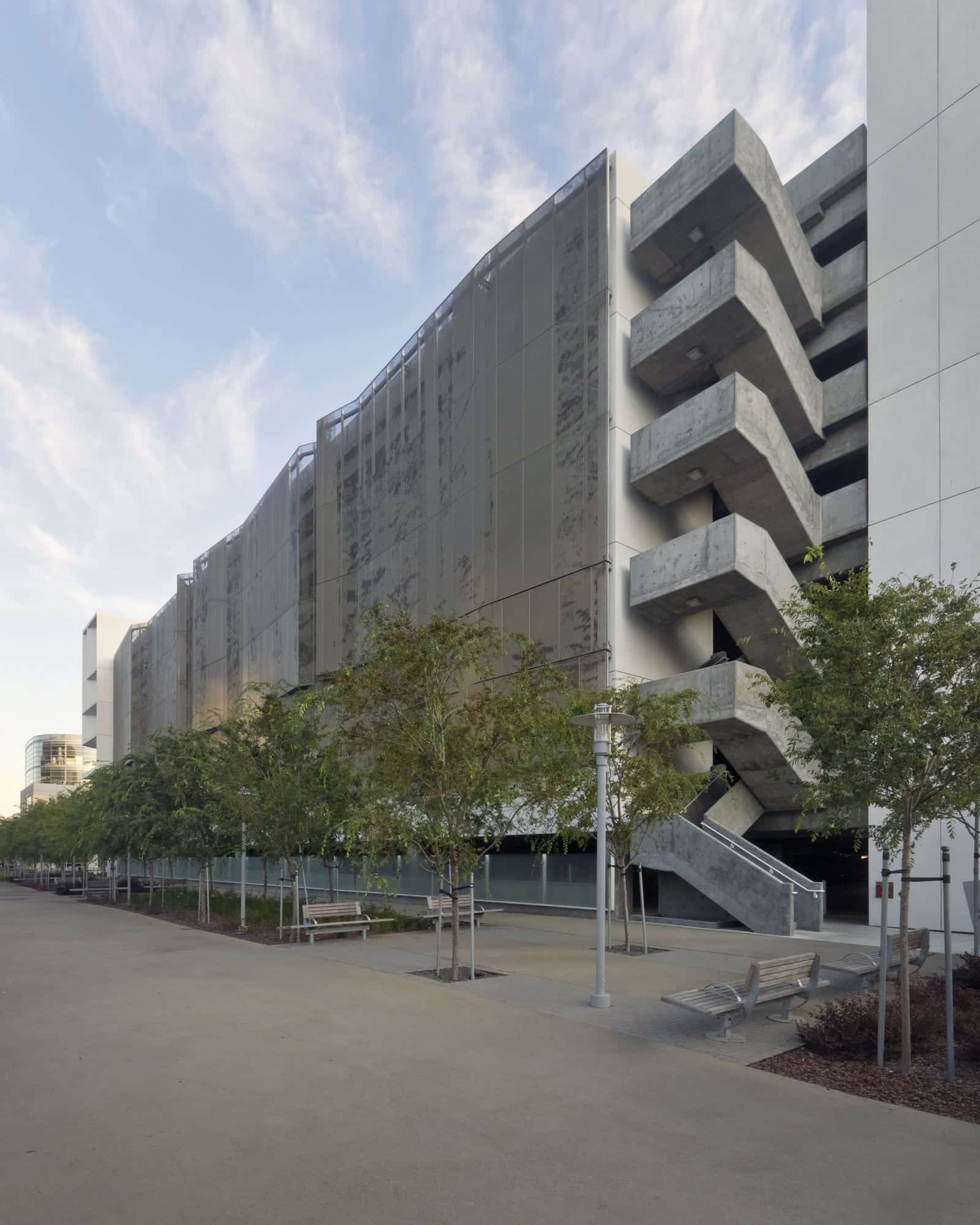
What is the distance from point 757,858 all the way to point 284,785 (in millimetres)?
11702

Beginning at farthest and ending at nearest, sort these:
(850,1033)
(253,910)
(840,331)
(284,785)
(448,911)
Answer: (840,331) < (253,910) < (448,911) < (284,785) < (850,1033)

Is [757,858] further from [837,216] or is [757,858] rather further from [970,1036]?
[837,216]

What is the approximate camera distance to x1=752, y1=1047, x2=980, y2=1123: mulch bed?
8156 millimetres

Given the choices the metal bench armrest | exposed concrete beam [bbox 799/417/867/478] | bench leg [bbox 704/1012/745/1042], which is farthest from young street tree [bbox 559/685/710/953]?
exposed concrete beam [bbox 799/417/867/478]

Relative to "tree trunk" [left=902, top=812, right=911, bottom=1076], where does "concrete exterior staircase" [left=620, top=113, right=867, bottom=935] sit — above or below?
above

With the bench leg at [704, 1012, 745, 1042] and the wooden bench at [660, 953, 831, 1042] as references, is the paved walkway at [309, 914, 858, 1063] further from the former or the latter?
the wooden bench at [660, 953, 831, 1042]

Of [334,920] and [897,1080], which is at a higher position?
[897,1080]

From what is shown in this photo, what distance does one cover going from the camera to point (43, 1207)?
596cm

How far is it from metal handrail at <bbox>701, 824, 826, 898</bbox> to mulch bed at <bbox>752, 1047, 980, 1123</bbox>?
12853 millimetres

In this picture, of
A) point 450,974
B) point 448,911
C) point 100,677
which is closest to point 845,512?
point 448,911

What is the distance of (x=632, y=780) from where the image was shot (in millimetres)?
18188

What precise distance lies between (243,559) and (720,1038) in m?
56.3

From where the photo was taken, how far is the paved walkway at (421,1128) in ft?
19.8

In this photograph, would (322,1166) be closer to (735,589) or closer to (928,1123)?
(928,1123)
